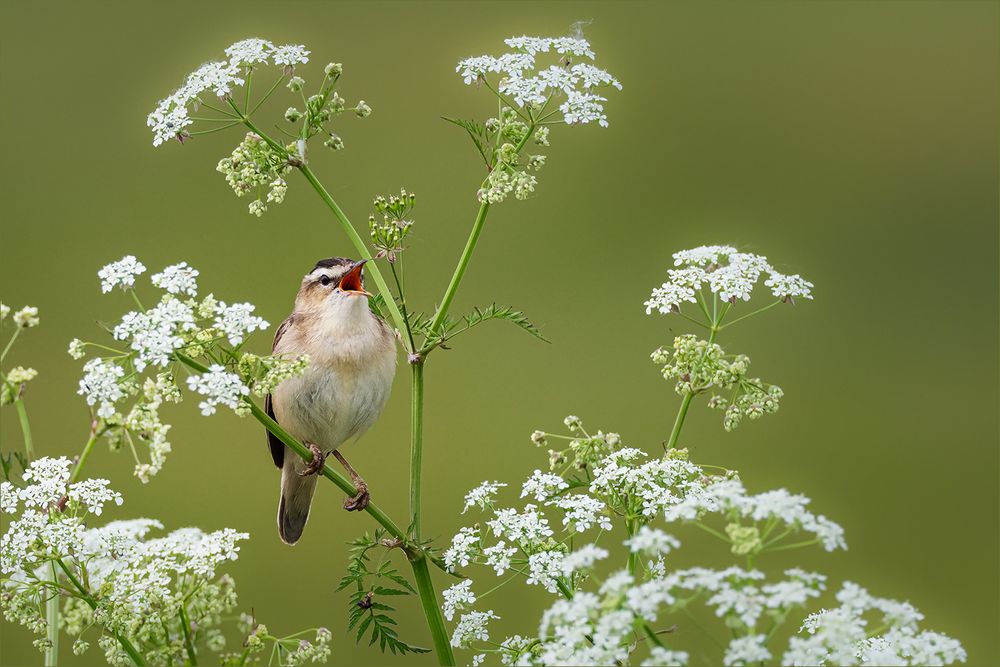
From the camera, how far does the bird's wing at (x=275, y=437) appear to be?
118 inches

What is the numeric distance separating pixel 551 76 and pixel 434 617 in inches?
38.4

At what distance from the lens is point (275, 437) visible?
304cm

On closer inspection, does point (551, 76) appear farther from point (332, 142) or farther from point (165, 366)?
point (165, 366)

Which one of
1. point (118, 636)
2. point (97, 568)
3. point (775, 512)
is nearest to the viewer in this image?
point (775, 512)

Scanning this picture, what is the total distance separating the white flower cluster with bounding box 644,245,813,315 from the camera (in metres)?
2.01

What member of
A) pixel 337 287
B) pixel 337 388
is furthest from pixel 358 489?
pixel 337 287

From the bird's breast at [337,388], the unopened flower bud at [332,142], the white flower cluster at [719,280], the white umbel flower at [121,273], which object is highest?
the bird's breast at [337,388]

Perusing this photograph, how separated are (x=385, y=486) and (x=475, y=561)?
171 inches

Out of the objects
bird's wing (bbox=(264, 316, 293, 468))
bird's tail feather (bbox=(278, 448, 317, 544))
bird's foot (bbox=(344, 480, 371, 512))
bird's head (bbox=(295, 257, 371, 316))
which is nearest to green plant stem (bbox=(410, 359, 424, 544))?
bird's foot (bbox=(344, 480, 371, 512))

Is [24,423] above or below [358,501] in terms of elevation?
below

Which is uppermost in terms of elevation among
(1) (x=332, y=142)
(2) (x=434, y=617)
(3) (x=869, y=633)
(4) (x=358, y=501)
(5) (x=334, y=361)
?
(5) (x=334, y=361)

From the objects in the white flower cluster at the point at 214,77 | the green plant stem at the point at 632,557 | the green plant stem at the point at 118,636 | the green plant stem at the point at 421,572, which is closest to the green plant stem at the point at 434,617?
the green plant stem at the point at 421,572

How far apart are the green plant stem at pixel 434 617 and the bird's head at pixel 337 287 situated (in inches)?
43.1

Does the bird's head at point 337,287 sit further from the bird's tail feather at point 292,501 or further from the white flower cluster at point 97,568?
the white flower cluster at point 97,568
